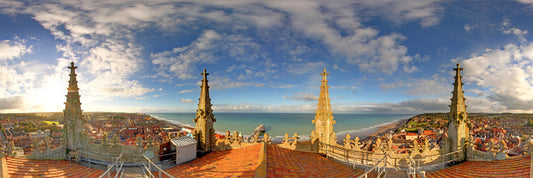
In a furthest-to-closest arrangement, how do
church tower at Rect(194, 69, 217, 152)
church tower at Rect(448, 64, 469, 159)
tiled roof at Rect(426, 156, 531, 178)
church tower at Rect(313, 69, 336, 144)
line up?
church tower at Rect(194, 69, 217, 152), church tower at Rect(313, 69, 336, 144), church tower at Rect(448, 64, 469, 159), tiled roof at Rect(426, 156, 531, 178)

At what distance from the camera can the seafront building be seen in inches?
362

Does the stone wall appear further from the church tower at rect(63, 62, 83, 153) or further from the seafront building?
the church tower at rect(63, 62, 83, 153)

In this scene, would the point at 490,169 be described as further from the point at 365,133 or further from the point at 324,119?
the point at 365,133

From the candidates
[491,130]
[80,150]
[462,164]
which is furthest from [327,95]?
[491,130]

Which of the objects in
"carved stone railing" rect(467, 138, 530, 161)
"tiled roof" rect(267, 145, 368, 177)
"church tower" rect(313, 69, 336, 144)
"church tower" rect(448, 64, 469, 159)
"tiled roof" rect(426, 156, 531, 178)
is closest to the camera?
"tiled roof" rect(426, 156, 531, 178)

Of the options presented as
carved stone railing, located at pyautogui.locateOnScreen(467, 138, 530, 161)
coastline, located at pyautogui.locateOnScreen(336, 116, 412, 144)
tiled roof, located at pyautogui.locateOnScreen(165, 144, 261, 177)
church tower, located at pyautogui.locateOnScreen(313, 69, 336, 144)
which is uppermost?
church tower, located at pyautogui.locateOnScreen(313, 69, 336, 144)

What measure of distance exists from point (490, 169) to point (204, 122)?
1447cm

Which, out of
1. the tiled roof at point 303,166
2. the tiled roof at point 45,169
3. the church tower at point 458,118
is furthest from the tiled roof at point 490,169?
the tiled roof at point 45,169

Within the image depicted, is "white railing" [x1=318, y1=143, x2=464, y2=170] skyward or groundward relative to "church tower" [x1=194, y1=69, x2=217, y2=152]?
groundward

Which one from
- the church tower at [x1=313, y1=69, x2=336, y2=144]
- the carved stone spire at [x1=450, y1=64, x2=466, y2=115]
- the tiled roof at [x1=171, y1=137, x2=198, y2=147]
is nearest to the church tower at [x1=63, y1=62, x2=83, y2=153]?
the tiled roof at [x1=171, y1=137, x2=198, y2=147]

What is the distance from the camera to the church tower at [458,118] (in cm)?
1095

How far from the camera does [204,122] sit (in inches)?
521

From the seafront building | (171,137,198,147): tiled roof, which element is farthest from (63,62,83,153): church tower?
(171,137,198,147): tiled roof

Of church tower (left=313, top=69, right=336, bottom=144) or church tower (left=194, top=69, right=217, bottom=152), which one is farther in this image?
church tower (left=194, top=69, right=217, bottom=152)
